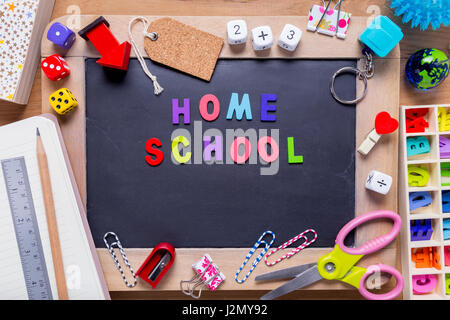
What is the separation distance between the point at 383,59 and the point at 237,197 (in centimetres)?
54

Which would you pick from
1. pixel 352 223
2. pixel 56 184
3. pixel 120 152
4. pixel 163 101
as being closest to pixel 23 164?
pixel 56 184

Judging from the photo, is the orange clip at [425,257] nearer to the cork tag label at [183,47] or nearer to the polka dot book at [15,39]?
the cork tag label at [183,47]

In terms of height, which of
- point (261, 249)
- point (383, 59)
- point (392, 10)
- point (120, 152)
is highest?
point (392, 10)

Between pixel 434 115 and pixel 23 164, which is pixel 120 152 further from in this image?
pixel 434 115

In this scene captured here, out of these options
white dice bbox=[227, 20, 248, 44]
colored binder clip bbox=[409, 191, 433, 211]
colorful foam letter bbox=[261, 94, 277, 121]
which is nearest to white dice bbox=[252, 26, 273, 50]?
white dice bbox=[227, 20, 248, 44]

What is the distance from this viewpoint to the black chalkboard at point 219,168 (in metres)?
0.90

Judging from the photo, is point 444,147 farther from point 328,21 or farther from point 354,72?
point 328,21

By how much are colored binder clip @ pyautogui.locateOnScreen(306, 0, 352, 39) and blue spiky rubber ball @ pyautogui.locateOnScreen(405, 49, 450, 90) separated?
0.21 m

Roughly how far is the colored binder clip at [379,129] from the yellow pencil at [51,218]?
839 mm

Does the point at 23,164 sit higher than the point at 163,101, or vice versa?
the point at 163,101

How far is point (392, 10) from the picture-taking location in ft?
3.04

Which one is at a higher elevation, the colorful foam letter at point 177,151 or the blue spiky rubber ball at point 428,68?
the blue spiky rubber ball at point 428,68

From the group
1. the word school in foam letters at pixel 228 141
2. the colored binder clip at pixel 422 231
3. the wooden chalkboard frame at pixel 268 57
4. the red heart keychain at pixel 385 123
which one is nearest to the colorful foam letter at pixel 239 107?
the word school in foam letters at pixel 228 141

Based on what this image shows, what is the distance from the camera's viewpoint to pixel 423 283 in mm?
934
